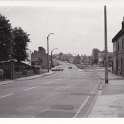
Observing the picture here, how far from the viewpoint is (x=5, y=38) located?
130ft

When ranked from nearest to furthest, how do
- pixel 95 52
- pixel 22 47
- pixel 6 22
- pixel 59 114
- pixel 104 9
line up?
1. pixel 59 114
2. pixel 104 9
3. pixel 6 22
4. pixel 22 47
5. pixel 95 52

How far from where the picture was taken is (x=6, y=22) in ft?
133

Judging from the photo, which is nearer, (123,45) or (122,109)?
(122,109)

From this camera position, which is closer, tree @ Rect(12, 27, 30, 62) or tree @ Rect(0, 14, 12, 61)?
tree @ Rect(0, 14, 12, 61)

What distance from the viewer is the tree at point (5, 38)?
3950cm

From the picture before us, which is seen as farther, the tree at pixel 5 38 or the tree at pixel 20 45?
the tree at pixel 20 45

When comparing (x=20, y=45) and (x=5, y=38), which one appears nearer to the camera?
(x=5, y=38)

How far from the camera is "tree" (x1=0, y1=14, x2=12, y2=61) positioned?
39.5 metres

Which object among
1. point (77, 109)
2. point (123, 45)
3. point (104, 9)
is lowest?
point (77, 109)
